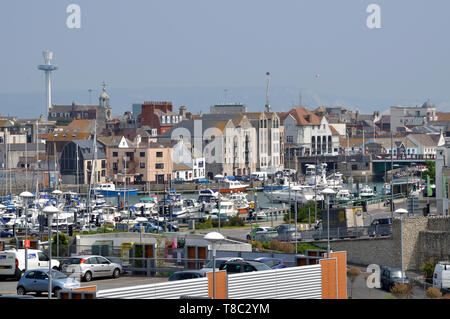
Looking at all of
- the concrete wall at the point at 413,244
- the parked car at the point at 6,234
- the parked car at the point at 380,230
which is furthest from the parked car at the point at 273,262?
the parked car at the point at 6,234

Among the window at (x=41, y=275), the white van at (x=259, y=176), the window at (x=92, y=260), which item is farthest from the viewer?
the white van at (x=259, y=176)

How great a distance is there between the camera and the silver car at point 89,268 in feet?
40.6

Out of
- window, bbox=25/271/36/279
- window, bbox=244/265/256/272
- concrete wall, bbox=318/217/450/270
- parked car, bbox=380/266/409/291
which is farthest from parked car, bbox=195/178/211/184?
window, bbox=25/271/36/279

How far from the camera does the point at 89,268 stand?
1248 centimetres

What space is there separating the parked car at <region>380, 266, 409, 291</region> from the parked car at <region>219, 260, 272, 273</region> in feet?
11.0

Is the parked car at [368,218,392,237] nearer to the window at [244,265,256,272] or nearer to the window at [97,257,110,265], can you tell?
the window at [97,257,110,265]

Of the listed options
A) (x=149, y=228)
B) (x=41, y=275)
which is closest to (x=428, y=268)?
(x=41, y=275)

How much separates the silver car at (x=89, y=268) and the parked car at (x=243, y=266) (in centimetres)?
207

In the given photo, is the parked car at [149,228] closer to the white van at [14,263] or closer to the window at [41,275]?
the white van at [14,263]

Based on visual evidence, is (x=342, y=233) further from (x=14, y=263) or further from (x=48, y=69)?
(x=48, y=69)

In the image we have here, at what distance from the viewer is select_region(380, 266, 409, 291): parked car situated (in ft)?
45.1

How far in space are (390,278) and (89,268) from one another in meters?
4.45
